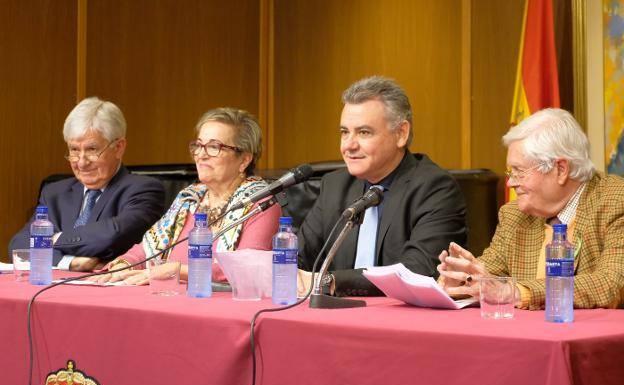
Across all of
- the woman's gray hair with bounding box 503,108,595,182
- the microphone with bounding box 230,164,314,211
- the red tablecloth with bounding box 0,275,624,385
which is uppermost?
the woman's gray hair with bounding box 503,108,595,182

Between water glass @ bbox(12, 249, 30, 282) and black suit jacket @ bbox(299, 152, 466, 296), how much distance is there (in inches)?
39.2

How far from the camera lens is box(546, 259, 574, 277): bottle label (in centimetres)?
224

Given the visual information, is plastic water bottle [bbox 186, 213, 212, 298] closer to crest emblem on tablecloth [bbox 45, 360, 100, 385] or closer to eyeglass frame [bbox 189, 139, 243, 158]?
crest emblem on tablecloth [bbox 45, 360, 100, 385]

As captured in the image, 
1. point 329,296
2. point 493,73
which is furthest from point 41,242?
point 493,73

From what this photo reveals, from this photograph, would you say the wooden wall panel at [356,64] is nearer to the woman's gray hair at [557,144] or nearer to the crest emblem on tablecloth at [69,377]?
the woman's gray hair at [557,144]

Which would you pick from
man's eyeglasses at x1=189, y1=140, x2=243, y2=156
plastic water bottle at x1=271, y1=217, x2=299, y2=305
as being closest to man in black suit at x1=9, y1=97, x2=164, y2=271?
man's eyeglasses at x1=189, y1=140, x2=243, y2=156

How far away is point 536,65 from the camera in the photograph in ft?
15.9

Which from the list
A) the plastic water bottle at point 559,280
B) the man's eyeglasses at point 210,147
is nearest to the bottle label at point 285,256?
the plastic water bottle at point 559,280

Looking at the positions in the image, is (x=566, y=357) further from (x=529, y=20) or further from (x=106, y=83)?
(x=106, y=83)

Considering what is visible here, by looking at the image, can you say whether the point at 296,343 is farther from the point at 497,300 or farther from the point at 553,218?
the point at 553,218

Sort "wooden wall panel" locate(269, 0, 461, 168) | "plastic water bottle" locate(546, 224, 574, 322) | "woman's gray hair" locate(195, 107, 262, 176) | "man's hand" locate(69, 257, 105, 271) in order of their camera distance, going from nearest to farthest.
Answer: "plastic water bottle" locate(546, 224, 574, 322) < "woman's gray hair" locate(195, 107, 262, 176) < "man's hand" locate(69, 257, 105, 271) < "wooden wall panel" locate(269, 0, 461, 168)

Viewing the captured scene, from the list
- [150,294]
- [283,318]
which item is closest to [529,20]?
[150,294]

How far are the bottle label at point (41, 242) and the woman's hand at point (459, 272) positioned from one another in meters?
1.34

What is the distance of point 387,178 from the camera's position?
11.6 ft
